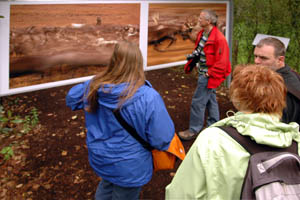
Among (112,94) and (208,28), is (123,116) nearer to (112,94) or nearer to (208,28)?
(112,94)

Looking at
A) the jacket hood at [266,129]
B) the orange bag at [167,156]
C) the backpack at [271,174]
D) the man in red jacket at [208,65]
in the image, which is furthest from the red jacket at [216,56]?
the backpack at [271,174]

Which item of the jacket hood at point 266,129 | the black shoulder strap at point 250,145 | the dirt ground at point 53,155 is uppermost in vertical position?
the jacket hood at point 266,129

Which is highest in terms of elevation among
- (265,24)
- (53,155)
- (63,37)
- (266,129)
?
(265,24)

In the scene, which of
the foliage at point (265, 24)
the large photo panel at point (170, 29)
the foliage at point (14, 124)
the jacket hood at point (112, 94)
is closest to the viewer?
the jacket hood at point (112, 94)

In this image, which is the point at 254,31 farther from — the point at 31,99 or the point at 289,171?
the point at 289,171

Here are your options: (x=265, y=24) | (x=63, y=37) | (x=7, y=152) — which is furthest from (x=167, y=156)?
(x=265, y=24)

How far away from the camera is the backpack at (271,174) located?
1167mm

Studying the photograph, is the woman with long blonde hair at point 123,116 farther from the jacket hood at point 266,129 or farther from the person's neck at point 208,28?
the person's neck at point 208,28

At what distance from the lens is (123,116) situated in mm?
2045

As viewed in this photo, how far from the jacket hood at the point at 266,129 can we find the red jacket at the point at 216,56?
244 centimetres

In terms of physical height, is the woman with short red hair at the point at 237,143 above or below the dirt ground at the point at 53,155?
above

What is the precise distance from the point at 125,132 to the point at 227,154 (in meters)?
0.94

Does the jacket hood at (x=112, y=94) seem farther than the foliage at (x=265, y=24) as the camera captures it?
No

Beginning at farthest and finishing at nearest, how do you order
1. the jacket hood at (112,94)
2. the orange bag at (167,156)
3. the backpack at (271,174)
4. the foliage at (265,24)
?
1. the foliage at (265,24)
2. the orange bag at (167,156)
3. the jacket hood at (112,94)
4. the backpack at (271,174)
